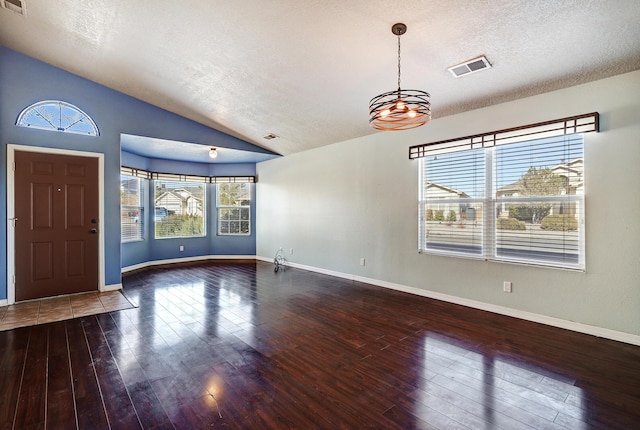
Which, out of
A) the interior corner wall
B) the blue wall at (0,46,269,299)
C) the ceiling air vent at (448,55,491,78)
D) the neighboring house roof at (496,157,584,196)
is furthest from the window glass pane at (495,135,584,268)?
the blue wall at (0,46,269,299)

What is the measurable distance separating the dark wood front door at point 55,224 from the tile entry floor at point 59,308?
22cm

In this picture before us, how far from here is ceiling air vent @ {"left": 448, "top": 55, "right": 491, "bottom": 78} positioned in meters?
3.11

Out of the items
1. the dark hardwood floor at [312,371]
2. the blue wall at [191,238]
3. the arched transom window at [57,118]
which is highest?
the arched transom window at [57,118]

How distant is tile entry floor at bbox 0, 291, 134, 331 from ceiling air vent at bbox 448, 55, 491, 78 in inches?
191

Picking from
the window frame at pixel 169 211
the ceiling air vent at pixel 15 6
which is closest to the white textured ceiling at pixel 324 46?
the ceiling air vent at pixel 15 6

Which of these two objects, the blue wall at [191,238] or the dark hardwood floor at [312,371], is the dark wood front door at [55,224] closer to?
the dark hardwood floor at [312,371]

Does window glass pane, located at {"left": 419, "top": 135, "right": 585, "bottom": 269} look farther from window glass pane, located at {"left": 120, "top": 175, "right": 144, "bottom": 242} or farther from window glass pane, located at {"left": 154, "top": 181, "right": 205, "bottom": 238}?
window glass pane, located at {"left": 120, "top": 175, "right": 144, "bottom": 242}

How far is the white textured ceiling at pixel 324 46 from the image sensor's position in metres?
2.60

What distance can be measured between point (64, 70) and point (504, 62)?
18.8 ft

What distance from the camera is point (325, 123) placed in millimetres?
5117

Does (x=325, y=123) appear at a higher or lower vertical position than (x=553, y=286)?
higher

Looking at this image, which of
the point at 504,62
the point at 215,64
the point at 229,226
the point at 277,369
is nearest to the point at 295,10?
the point at 215,64

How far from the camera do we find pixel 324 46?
3.28 m

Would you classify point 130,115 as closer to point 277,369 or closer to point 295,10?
point 295,10
